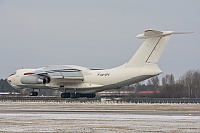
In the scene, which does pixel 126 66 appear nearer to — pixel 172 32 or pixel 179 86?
pixel 172 32

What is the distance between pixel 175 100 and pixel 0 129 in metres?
51.1

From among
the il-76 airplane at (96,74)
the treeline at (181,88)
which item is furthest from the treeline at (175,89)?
the il-76 airplane at (96,74)

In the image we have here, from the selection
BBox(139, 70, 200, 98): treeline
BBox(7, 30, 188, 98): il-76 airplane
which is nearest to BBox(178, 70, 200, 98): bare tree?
BBox(139, 70, 200, 98): treeline

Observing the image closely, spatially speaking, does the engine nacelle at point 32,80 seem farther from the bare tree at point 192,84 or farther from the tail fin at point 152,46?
the bare tree at point 192,84

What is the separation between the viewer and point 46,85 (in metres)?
77.6

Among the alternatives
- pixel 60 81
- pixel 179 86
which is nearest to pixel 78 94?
pixel 60 81

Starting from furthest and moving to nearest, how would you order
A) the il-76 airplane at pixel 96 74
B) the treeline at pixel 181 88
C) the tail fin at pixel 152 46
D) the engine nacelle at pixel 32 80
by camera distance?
the treeline at pixel 181 88, the engine nacelle at pixel 32 80, the il-76 airplane at pixel 96 74, the tail fin at pixel 152 46

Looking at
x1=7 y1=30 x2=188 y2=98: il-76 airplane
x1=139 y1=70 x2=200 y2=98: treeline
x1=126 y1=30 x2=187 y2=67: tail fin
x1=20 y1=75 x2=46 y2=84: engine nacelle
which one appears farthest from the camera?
x1=139 y1=70 x2=200 y2=98: treeline

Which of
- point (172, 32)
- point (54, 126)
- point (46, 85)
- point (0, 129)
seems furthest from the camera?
point (46, 85)

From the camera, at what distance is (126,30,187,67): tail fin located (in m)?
67.3

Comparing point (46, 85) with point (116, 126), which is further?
point (46, 85)

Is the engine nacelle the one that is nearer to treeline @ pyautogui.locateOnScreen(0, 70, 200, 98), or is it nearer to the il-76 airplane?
the il-76 airplane

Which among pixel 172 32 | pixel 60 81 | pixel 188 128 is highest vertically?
pixel 172 32

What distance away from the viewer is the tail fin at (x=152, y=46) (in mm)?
67312
